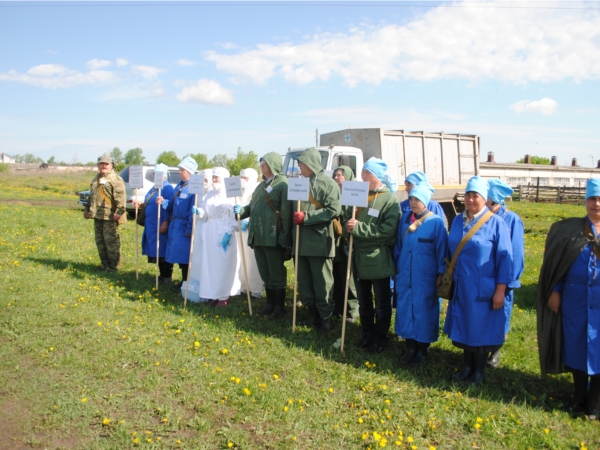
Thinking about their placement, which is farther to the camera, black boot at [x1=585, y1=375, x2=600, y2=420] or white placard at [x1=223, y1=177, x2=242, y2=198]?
white placard at [x1=223, y1=177, x2=242, y2=198]

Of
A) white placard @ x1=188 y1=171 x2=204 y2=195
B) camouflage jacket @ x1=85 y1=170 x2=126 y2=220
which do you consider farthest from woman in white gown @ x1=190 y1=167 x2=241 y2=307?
camouflage jacket @ x1=85 y1=170 x2=126 y2=220

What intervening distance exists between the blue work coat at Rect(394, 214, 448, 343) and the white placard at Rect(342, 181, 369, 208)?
1.72ft

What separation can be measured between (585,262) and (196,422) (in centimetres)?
337

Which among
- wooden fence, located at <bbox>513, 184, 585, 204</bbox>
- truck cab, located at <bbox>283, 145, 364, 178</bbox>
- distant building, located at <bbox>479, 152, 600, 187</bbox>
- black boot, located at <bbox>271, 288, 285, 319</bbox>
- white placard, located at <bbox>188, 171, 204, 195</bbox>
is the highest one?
distant building, located at <bbox>479, 152, 600, 187</bbox>

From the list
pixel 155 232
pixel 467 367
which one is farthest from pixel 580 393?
pixel 155 232

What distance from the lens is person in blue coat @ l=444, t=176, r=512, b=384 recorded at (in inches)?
175

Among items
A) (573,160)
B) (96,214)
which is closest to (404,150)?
(96,214)

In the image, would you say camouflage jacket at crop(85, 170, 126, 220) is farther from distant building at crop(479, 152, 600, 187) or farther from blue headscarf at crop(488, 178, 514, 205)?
distant building at crop(479, 152, 600, 187)

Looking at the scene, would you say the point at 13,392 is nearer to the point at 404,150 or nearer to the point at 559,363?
the point at 559,363

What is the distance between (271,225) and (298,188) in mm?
850

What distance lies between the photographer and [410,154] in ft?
42.6

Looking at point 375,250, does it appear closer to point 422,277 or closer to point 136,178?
point 422,277

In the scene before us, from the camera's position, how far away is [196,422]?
394 centimetres

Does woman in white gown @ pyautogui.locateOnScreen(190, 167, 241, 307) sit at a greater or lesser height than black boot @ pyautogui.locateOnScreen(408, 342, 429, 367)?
greater
